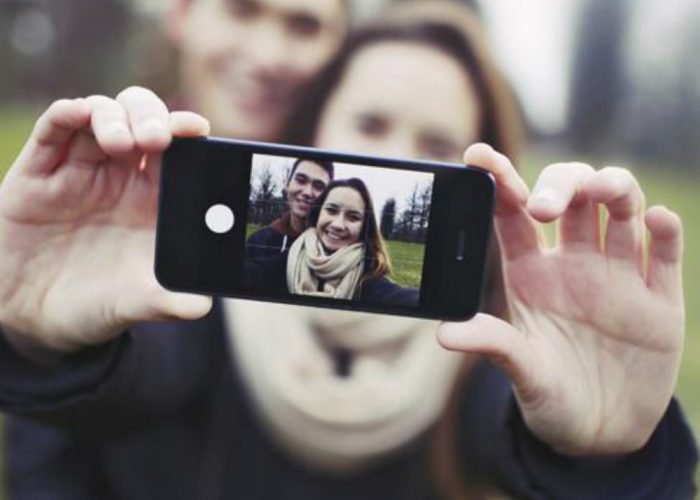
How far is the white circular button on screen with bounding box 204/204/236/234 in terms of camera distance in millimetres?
650

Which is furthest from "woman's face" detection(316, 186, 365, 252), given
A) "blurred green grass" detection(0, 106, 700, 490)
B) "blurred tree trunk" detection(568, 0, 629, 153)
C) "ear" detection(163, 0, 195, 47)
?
"blurred green grass" detection(0, 106, 700, 490)

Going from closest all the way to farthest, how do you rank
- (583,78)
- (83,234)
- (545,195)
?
1. (545,195)
2. (83,234)
3. (583,78)

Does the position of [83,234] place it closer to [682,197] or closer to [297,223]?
[297,223]

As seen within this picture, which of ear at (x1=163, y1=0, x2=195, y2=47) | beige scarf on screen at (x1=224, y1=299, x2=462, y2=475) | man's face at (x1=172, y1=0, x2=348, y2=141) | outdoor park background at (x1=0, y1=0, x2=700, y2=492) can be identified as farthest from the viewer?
outdoor park background at (x1=0, y1=0, x2=700, y2=492)

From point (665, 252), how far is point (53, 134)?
0.47 metres

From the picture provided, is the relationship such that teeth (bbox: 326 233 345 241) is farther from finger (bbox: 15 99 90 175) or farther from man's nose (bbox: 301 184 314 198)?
finger (bbox: 15 99 90 175)

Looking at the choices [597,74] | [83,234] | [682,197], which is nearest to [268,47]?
[83,234]

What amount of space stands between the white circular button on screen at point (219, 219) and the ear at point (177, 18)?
1075 millimetres

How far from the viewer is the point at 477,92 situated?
3.93 ft

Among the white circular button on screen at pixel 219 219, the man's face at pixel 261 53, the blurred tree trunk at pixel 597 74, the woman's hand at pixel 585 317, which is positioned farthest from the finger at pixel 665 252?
the blurred tree trunk at pixel 597 74

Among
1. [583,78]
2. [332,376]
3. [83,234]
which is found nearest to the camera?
[83,234]

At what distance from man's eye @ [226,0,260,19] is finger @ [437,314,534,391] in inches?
38.7

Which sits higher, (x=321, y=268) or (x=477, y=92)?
(x=477, y=92)

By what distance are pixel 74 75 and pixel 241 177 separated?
263 cm
